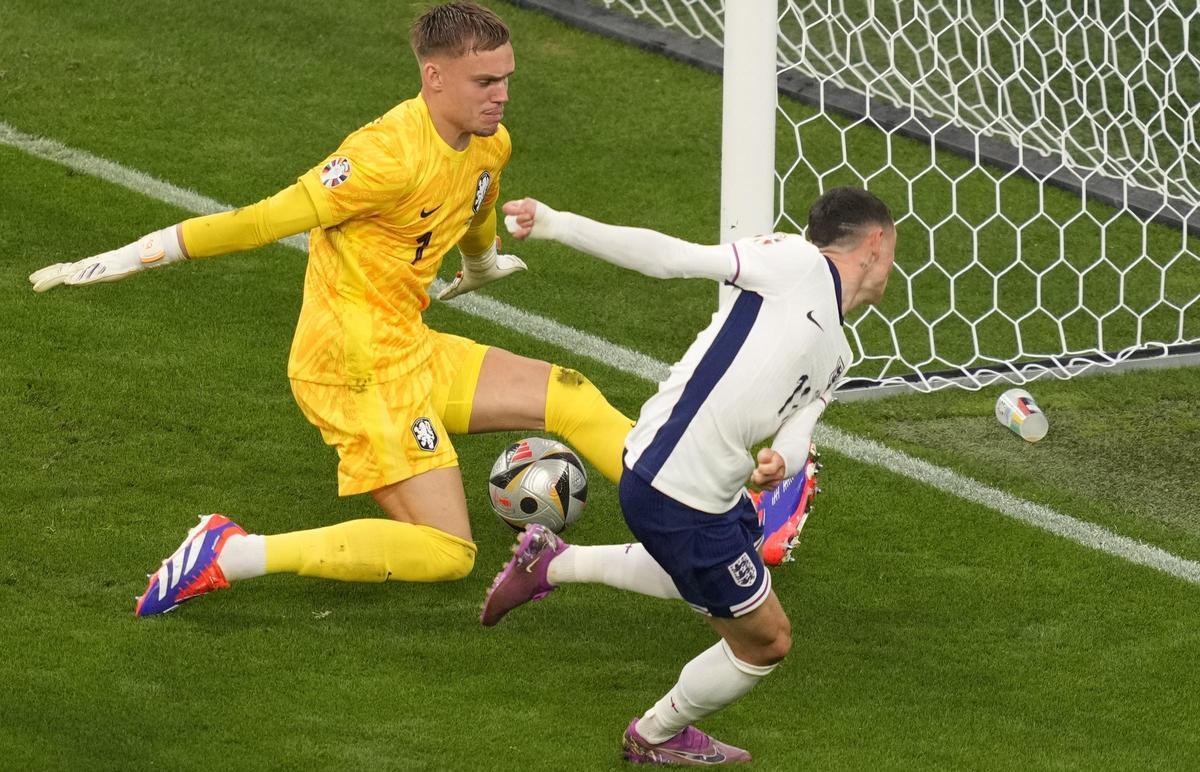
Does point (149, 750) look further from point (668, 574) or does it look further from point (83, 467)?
point (83, 467)

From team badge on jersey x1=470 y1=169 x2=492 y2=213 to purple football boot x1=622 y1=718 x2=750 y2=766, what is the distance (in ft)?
5.39

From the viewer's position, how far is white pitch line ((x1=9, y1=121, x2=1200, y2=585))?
5.97m

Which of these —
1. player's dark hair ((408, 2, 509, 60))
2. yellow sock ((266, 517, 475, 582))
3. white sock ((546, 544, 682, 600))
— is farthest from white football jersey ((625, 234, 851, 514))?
player's dark hair ((408, 2, 509, 60))

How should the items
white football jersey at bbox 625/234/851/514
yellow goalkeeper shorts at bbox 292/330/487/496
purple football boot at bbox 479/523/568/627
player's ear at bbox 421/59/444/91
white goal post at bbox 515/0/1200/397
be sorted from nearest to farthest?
white football jersey at bbox 625/234/851/514 < purple football boot at bbox 479/523/568/627 < player's ear at bbox 421/59/444/91 < yellow goalkeeper shorts at bbox 292/330/487/496 < white goal post at bbox 515/0/1200/397

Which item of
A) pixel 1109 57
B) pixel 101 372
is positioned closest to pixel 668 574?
pixel 101 372

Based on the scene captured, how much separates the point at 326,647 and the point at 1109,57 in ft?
19.4

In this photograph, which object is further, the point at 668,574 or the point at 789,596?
the point at 789,596

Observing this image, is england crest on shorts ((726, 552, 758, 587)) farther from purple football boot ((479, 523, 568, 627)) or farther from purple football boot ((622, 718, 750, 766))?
purple football boot ((479, 523, 568, 627))

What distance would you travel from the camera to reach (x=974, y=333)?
24.6 feet

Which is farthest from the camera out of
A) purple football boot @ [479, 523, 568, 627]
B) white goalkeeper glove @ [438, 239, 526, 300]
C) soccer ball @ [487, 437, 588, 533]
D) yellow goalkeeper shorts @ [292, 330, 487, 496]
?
white goalkeeper glove @ [438, 239, 526, 300]

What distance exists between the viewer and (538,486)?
574 centimetres

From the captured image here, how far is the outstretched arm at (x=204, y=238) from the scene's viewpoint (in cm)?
486

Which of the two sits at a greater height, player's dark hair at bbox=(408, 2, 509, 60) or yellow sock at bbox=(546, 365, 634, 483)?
player's dark hair at bbox=(408, 2, 509, 60)

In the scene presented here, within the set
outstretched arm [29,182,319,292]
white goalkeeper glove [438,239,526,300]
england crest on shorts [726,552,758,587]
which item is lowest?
white goalkeeper glove [438,239,526,300]
